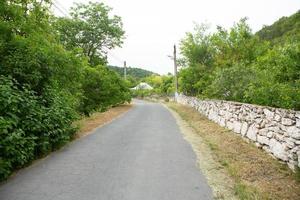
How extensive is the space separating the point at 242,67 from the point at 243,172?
974 centimetres

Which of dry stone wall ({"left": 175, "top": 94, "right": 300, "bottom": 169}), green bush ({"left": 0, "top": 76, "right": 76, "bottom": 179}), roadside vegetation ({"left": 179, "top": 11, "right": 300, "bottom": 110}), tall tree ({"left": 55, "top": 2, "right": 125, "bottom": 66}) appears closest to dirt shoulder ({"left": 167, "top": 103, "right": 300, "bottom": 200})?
dry stone wall ({"left": 175, "top": 94, "right": 300, "bottom": 169})

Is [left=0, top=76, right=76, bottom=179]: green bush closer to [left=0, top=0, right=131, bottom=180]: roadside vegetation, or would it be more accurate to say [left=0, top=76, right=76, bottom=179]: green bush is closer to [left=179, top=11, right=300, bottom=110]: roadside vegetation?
[left=0, top=0, right=131, bottom=180]: roadside vegetation

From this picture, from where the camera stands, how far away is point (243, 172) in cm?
657

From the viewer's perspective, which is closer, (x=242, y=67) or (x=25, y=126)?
(x=25, y=126)

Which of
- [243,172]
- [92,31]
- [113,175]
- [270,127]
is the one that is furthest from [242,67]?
[92,31]

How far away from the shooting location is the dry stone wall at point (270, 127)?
691cm

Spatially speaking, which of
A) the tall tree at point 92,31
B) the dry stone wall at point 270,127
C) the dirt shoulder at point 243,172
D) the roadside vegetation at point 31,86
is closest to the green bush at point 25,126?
the roadside vegetation at point 31,86

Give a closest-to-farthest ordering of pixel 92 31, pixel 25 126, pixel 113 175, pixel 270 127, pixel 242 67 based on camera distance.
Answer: pixel 113 175 < pixel 25 126 < pixel 270 127 < pixel 242 67 < pixel 92 31

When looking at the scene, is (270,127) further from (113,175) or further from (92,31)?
(92,31)

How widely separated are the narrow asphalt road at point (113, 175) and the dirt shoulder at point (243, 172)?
12.4 inches

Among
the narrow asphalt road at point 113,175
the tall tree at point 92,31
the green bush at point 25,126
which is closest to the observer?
the narrow asphalt road at point 113,175

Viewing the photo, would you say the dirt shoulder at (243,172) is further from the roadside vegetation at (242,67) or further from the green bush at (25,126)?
the green bush at (25,126)

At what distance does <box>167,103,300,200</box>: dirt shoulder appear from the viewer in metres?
5.34

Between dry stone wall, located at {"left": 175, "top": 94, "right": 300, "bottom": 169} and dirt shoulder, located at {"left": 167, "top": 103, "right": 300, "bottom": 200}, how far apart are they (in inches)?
9.2
